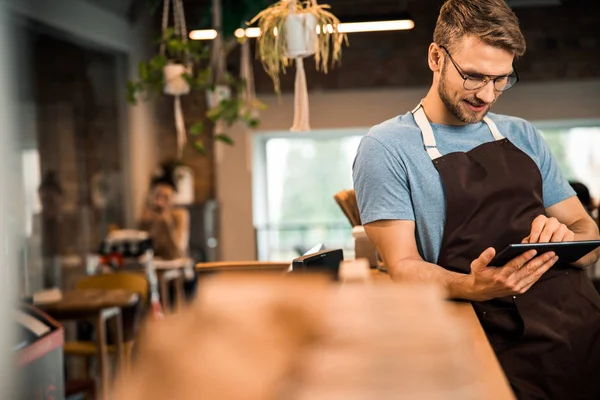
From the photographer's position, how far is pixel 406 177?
2053mm

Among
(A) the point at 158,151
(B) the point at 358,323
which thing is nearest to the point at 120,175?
(A) the point at 158,151

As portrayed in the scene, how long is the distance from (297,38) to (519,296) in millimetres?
1240

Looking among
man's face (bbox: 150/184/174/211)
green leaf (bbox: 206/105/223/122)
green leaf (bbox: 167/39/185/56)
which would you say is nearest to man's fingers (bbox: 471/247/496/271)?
green leaf (bbox: 167/39/185/56)

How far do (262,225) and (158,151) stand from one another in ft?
8.93

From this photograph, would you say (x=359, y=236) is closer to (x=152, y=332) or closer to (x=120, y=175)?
(x=152, y=332)

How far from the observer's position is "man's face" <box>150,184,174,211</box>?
26.2 ft

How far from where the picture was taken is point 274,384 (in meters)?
0.46

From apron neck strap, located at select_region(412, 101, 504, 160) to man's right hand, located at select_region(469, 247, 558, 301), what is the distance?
37 centimetres

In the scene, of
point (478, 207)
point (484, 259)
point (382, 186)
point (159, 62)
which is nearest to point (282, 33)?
point (382, 186)

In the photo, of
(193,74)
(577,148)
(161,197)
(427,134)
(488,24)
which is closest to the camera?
(488,24)

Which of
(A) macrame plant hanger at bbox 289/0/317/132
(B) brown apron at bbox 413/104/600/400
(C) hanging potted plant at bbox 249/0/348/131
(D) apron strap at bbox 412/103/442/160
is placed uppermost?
(C) hanging potted plant at bbox 249/0/348/131

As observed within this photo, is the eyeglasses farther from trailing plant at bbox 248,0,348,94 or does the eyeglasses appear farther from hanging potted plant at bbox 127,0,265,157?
hanging potted plant at bbox 127,0,265,157

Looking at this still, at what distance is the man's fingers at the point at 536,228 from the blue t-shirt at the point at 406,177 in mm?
229

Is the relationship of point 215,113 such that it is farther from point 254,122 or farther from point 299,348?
point 299,348
